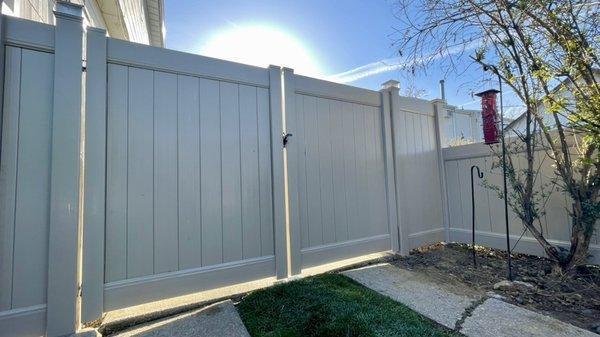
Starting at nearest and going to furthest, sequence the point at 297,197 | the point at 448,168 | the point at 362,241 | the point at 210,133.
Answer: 1. the point at 210,133
2. the point at 297,197
3. the point at 362,241
4. the point at 448,168

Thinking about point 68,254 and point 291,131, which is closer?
point 68,254

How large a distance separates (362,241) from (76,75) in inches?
108

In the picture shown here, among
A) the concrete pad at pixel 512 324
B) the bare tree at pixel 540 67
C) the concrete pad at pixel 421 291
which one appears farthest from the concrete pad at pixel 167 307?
the bare tree at pixel 540 67

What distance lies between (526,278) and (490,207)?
95 cm

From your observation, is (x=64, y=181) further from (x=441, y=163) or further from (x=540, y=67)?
(x=441, y=163)

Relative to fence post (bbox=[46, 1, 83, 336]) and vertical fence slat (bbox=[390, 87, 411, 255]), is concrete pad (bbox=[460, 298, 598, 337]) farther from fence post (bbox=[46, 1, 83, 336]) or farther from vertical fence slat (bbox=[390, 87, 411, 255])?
fence post (bbox=[46, 1, 83, 336])

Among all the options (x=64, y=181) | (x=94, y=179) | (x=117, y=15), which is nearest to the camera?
(x=64, y=181)

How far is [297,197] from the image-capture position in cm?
258

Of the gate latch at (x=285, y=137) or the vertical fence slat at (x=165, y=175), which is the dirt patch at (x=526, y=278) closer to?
the gate latch at (x=285, y=137)

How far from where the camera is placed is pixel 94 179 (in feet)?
6.01

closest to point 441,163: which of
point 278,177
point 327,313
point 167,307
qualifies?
point 278,177

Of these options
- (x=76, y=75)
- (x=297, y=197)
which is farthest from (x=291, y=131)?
(x=76, y=75)

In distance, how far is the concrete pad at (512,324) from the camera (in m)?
1.70

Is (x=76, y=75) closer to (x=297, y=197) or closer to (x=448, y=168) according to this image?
(x=297, y=197)
